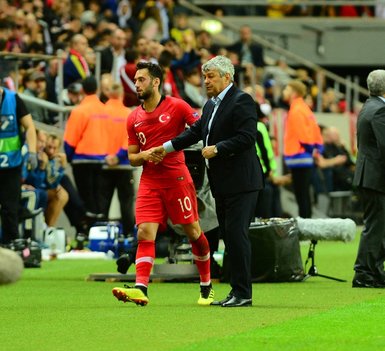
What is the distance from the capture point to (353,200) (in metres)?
30.8

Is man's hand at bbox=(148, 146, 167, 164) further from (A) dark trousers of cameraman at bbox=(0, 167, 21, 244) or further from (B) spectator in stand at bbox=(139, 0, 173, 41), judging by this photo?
(B) spectator in stand at bbox=(139, 0, 173, 41)

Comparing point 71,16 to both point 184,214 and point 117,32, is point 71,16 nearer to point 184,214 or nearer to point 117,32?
point 117,32

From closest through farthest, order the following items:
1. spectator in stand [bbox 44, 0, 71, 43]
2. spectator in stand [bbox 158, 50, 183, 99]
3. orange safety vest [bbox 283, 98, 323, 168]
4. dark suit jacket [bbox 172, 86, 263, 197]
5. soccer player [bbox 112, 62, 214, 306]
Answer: dark suit jacket [bbox 172, 86, 263, 197], soccer player [bbox 112, 62, 214, 306], spectator in stand [bbox 158, 50, 183, 99], orange safety vest [bbox 283, 98, 323, 168], spectator in stand [bbox 44, 0, 71, 43]

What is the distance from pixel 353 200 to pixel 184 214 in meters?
17.5

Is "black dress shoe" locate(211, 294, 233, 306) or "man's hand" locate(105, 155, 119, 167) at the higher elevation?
"man's hand" locate(105, 155, 119, 167)

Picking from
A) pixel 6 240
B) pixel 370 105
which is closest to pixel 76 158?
pixel 6 240

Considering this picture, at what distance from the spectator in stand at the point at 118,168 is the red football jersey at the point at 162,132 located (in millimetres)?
6849

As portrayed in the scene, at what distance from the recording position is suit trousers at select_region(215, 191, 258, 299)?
42.8 feet

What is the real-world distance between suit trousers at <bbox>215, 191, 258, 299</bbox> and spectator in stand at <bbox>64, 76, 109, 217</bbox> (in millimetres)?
8763

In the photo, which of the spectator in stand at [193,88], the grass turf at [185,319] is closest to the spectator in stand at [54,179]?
the spectator in stand at [193,88]

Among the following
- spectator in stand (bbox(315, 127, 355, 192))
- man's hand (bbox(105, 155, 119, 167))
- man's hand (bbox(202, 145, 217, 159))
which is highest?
man's hand (bbox(202, 145, 217, 159))

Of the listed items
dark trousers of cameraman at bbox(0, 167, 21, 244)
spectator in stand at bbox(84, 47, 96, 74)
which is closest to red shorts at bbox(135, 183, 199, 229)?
dark trousers of cameraman at bbox(0, 167, 21, 244)

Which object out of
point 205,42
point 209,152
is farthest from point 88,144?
point 205,42

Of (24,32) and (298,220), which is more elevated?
(24,32)
